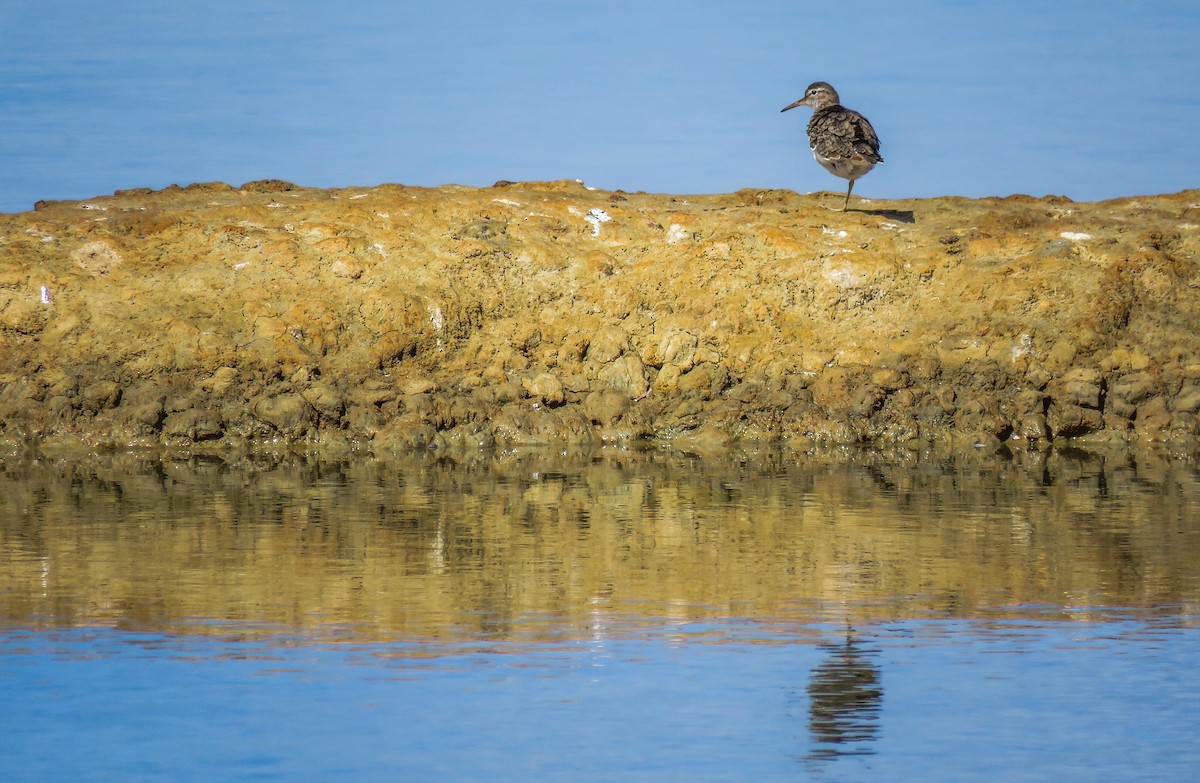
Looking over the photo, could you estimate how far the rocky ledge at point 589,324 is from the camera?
2034cm

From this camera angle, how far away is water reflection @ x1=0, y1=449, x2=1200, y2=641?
341 inches

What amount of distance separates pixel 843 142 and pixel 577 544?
12.9 m

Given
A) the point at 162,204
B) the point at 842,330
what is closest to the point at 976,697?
the point at 842,330

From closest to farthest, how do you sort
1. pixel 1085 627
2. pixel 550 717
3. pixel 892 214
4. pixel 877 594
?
1. pixel 550 717
2. pixel 1085 627
3. pixel 877 594
4. pixel 892 214

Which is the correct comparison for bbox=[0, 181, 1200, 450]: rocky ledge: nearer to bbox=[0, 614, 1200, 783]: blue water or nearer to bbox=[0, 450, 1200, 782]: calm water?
bbox=[0, 450, 1200, 782]: calm water

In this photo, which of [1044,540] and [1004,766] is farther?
[1044,540]

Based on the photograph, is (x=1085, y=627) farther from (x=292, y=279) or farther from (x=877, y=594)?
(x=292, y=279)

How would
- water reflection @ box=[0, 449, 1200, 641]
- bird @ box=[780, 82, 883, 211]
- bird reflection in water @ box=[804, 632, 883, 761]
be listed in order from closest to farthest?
bird reflection in water @ box=[804, 632, 883, 761]
water reflection @ box=[0, 449, 1200, 641]
bird @ box=[780, 82, 883, 211]

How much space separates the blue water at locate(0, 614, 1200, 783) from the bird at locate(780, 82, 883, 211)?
15088mm

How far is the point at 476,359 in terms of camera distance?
22156 millimetres

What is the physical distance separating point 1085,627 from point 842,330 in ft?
46.5

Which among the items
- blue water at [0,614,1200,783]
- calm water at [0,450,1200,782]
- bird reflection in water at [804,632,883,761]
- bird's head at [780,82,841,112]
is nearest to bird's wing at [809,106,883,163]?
bird's head at [780,82,841,112]

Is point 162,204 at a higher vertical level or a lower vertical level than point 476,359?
higher

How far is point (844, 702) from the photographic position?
6.57 meters
